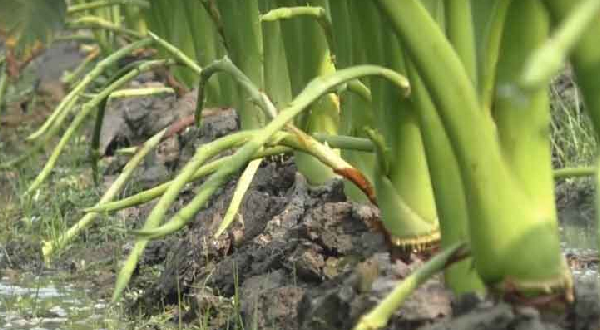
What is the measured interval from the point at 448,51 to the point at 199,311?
101cm

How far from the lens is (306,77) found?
274 centimetres

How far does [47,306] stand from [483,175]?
4.79 ft

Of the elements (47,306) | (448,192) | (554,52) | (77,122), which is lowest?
(47,306)

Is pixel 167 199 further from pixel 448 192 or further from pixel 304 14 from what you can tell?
pixel 304 14

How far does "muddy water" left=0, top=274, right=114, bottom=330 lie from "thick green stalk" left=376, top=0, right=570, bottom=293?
3.79 ft

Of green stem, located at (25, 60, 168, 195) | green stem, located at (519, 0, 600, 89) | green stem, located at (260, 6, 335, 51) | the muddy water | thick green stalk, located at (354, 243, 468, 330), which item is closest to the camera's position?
green stem, located at (519, 0, 600, 89)

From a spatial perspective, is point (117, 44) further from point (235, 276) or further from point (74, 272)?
point (235, 276)

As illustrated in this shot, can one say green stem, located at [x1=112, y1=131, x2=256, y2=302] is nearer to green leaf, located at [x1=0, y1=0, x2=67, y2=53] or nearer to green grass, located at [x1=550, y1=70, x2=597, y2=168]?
green leaf, located at [x1=0, y1=0, x2=67, y2=53]

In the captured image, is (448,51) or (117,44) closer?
(448,51)

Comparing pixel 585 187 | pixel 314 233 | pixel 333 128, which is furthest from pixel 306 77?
pixel 585 187

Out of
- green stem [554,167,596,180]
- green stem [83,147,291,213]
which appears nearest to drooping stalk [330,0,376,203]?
green stem [83,147,291,213]

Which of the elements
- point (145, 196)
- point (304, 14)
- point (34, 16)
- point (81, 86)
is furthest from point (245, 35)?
point (34, 16)

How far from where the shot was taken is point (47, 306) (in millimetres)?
2832

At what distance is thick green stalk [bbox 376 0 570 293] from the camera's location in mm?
1597
